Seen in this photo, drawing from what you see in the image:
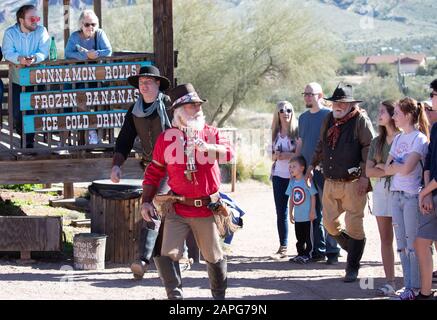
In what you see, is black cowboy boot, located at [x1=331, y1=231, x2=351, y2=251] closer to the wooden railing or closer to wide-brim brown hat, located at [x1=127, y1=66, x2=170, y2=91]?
wide-brim brown hat, located at [x1=127, y1=66, x2=170, y2=91]

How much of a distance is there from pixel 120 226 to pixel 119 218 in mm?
94

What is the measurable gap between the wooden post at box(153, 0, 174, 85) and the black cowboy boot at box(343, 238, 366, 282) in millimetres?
3314

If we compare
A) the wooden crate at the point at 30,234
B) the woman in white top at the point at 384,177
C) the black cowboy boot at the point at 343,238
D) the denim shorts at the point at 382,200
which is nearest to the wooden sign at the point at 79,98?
the wooden crate at the point at 30,234

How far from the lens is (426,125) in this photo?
8.76m

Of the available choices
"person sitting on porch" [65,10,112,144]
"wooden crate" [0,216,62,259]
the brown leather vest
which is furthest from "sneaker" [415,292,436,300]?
"person sitting on porch" [65,10,112,144]

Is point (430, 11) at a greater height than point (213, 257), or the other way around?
point (430, 11)

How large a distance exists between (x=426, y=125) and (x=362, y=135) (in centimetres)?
106

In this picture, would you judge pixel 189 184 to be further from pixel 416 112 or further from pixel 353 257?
pixel 353 257

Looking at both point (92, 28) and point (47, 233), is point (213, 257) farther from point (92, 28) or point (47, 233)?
point (92, 28)

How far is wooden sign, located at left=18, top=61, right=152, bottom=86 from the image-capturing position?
456 inches

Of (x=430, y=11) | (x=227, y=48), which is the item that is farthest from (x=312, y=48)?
(x=430, y=11)

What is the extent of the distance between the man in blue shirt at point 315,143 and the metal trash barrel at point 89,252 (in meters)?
2.38

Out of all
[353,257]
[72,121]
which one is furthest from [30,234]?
[353,257]

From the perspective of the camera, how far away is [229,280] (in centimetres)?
1003
